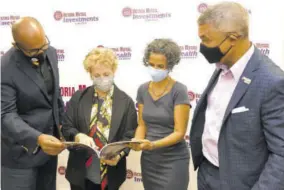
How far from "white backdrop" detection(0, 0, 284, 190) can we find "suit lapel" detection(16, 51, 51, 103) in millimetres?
1117

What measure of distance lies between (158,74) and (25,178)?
1183 millimetres

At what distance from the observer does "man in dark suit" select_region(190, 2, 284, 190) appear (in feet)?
4.24

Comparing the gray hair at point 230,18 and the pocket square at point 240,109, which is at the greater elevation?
the gray hair at point 230,18

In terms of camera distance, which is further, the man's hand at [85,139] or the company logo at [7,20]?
the company logo at [7,20]

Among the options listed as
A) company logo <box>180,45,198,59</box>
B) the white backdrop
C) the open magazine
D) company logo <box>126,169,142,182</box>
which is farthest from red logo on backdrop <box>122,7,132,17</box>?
company logo <box>126,169,142,182</box>

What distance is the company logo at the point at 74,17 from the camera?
3.10 m

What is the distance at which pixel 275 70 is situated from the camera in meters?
1.35

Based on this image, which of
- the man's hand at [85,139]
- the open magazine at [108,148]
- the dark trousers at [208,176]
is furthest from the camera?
the man's hand at [85,139]

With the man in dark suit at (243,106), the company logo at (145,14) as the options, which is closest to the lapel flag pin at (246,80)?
the man in dark suit at (243,106)

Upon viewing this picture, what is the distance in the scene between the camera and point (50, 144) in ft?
6.42

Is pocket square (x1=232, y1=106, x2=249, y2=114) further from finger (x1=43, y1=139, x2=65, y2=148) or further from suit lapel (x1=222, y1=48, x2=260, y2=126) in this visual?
finger (x1=43, y1=139, x2=65, y2=148)

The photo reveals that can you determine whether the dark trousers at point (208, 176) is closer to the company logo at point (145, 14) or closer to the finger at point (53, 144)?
the finger at point (53, 144)

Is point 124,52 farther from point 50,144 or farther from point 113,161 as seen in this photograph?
point 50,144

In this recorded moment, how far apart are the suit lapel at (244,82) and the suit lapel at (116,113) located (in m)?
0.96
